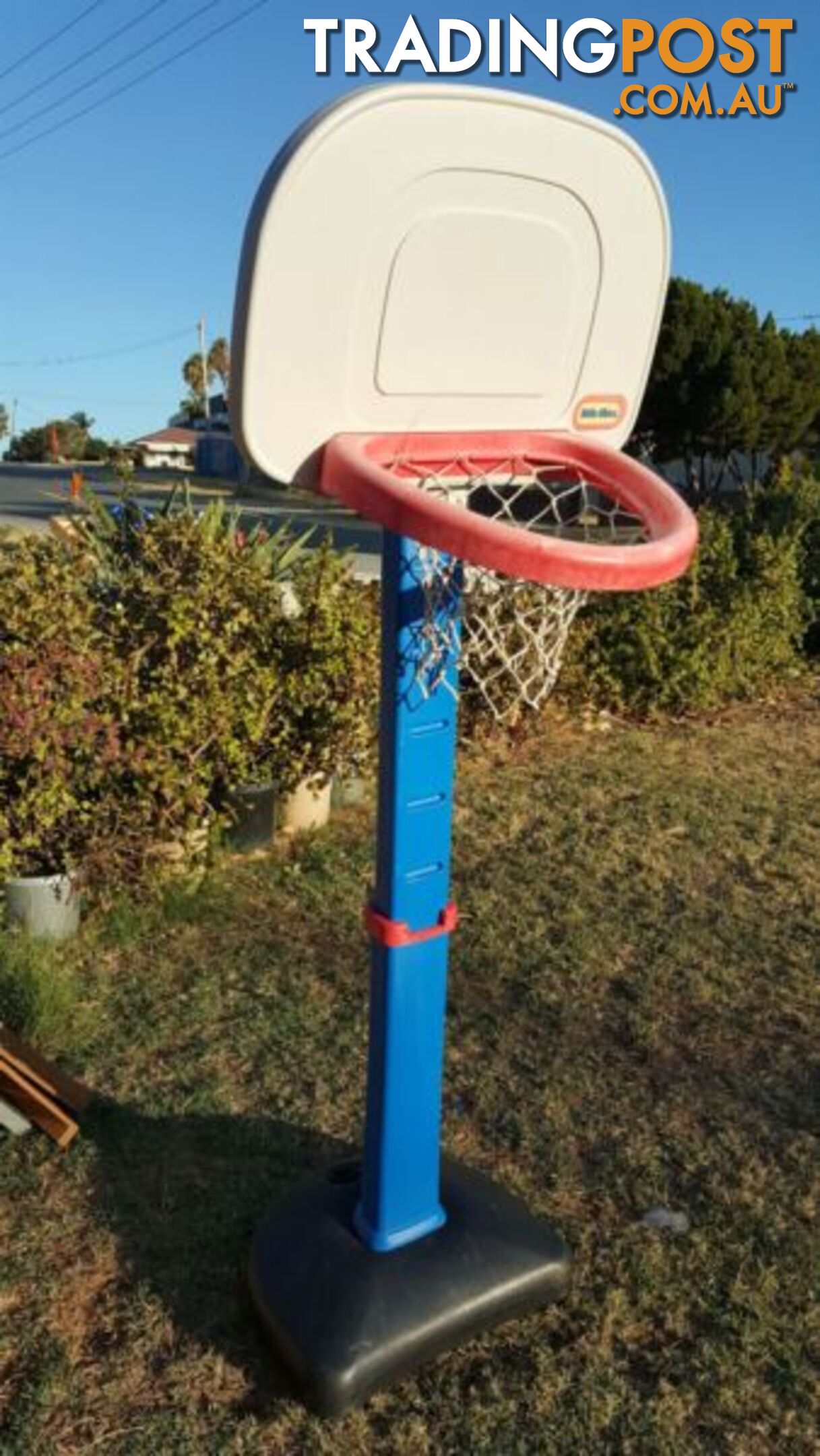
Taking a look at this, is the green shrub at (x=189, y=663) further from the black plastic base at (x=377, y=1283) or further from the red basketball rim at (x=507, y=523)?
the red basketball rim at (x=507, y=523)

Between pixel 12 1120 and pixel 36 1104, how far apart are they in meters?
0.11

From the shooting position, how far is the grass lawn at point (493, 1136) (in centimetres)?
217

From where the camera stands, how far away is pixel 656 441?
68.0 feet

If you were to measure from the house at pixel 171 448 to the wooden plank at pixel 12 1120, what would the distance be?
51.7 metres

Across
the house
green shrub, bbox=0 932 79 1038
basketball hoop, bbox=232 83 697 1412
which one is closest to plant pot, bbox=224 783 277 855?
green shrub, bbox=0 932 79 1038

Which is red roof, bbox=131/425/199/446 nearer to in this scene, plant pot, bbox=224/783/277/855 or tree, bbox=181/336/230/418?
tree, bbox=181/336/230/418

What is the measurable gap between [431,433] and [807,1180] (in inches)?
77.9

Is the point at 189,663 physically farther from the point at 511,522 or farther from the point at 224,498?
the point at 224,498

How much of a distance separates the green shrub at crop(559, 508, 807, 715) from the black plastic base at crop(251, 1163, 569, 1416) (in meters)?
4.41

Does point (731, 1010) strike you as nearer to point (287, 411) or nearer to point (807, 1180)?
point (807, 1180)

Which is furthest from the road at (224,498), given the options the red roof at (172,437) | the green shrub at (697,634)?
the red roof at (172,437)

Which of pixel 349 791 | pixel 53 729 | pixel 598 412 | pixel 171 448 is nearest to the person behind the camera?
pixel 598 412

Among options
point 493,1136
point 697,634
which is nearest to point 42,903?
point 493,1136

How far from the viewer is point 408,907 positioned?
218 centimetres
